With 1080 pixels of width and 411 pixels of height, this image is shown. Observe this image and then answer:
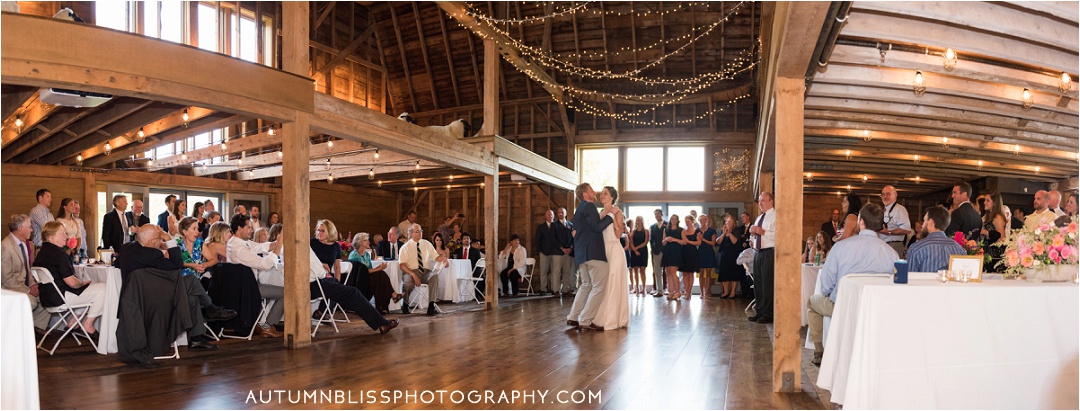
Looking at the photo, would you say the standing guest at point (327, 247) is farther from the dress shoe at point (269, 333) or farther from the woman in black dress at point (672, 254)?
the woman in black dress at point (672, 254)

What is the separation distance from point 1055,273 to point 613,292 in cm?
463

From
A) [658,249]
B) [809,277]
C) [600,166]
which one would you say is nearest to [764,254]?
[809,277]

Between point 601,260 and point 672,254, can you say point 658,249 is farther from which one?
point 601,260

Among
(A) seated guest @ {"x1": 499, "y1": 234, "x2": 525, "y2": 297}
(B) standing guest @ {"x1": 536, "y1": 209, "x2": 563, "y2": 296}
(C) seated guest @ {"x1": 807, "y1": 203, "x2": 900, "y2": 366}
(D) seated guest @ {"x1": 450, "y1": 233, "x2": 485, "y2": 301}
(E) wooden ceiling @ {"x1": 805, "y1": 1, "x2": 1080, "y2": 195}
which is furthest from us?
(A) seated guest @ {"x1": 499, "y1": 234, "x2": 525, "y2": 297}

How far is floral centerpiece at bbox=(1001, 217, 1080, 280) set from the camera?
12.0ft

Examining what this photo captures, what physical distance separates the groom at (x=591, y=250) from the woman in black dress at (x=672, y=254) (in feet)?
13.8

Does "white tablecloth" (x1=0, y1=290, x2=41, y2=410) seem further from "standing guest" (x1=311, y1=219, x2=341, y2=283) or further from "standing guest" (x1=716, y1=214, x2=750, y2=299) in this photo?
"standing guest" (x1=716, y1=214, x2=750, y2=299)

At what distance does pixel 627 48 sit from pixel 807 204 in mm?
5856

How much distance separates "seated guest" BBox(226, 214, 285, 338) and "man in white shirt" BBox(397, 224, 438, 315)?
2231mm

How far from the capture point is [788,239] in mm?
4535

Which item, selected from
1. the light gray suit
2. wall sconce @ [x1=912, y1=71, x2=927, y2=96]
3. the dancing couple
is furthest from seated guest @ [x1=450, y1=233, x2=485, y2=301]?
wall sconce @ [x1=912, y1=71, x2=927, y2=96]

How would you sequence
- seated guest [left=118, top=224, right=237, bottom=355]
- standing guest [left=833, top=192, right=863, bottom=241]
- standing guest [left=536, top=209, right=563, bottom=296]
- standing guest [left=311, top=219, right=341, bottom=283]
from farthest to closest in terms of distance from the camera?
1. standing guest [left=536, top=209, right=563, bottom=296]
2. standing guest [left=311, top=219, right=341, bottom=283]
3. standing guest [left=833, top=192, right=863, bottom=241]
4. seated guest [left=118, top=224, right=237, bottom=355]

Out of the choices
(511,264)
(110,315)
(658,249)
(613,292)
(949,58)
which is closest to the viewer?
(949,58)

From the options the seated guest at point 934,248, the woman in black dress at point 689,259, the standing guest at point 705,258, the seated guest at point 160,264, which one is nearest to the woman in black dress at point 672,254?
the woman in black dress at point 689,259
